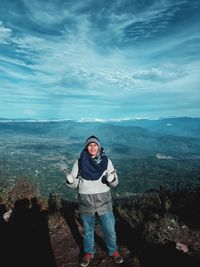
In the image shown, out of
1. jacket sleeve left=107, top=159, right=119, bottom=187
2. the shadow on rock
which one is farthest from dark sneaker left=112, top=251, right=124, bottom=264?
jacket sleeve left=107, top=159, right=119, bottom=187

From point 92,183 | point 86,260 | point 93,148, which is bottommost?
point 86,260

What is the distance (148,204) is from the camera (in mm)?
8398

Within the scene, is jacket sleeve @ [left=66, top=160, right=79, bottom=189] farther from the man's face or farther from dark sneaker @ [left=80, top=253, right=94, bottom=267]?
dark sneaker @ [left=80, top=253, right=94, bottom=267]

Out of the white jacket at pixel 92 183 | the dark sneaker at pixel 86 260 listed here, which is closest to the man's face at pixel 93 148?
the white jacket at pixel 92 183

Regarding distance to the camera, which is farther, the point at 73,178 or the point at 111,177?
the point at 73,178

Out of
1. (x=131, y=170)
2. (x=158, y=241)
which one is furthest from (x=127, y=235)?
(x=131, y=170)

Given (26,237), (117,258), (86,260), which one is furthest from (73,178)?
(26,237)

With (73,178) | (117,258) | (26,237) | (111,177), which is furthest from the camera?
(26,237)

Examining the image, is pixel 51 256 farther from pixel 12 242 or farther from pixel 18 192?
pixel 18 192

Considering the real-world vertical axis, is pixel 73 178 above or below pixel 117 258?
above

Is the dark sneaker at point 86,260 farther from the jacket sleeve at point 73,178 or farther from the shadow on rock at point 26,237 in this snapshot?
the jacket sleeve at point 73,178

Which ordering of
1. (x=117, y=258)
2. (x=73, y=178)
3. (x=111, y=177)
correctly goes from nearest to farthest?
(x=111, y=177), (x=73, y=178), (x=117, y=258)

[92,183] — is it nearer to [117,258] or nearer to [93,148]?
[93,148]

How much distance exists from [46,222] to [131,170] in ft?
371
